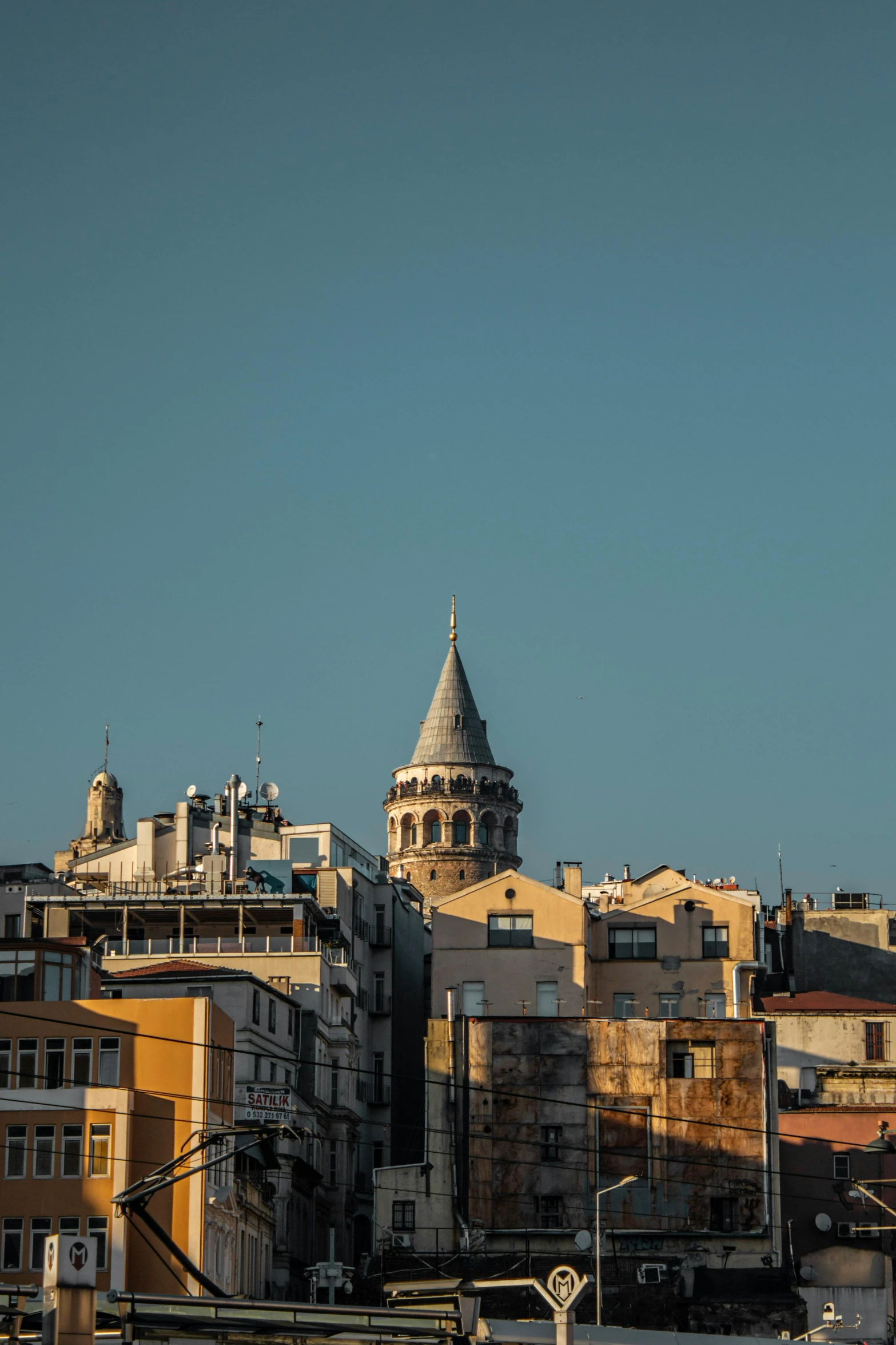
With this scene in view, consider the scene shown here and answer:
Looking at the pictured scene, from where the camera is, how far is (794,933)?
365 ft

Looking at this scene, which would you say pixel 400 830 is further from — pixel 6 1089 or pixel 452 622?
pixel 6 1089

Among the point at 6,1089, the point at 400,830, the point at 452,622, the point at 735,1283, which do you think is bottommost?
the point at 735,1283

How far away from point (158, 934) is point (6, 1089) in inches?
1358

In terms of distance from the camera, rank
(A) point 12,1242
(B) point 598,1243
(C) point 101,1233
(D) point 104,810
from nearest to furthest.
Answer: (C) point 101,1233 → (A) point 12,1242 → (B) point 598,1243 → (D) point 104,810

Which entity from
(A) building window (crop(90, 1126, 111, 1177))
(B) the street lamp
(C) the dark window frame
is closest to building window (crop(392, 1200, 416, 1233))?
(B) the street lamp

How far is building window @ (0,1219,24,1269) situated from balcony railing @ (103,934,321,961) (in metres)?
30.2

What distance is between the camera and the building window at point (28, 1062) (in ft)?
209

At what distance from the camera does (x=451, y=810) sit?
6914 inches

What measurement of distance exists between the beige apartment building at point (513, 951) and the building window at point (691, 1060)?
38.4 feet

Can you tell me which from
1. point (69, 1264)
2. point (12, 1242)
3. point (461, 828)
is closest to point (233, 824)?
point (12, 1242)

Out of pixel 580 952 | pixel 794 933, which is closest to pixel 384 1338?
pixel 580 952

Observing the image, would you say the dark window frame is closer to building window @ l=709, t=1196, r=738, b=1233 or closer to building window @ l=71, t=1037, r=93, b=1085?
building window @ l=709, t=1196, r=738, b=1233

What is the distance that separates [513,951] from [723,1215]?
19.8 meters

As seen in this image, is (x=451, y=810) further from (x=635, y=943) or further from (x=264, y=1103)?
(x=264, y=1103)
